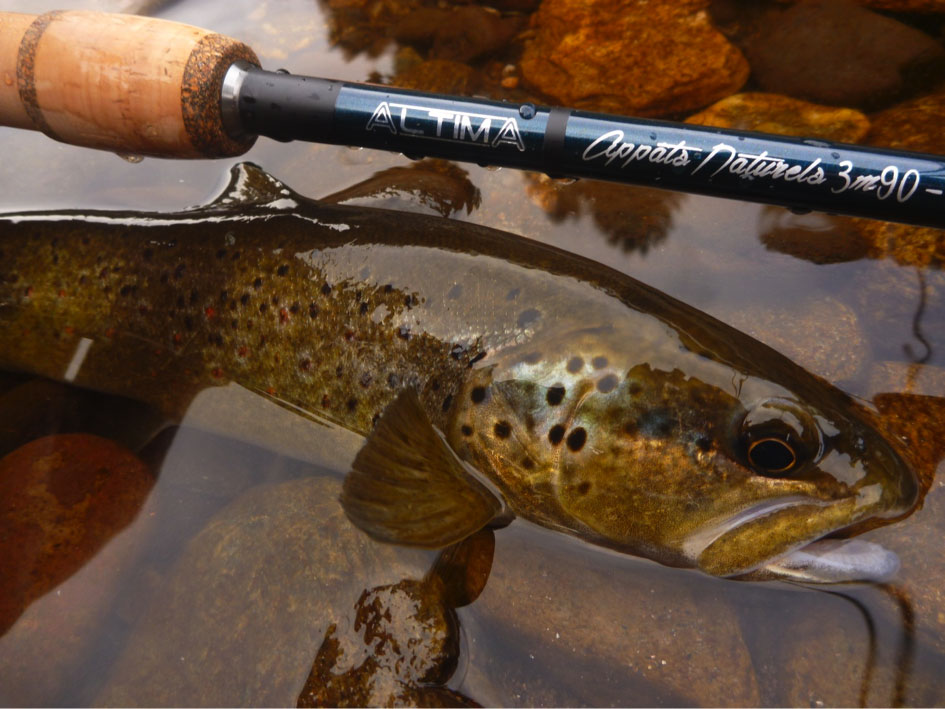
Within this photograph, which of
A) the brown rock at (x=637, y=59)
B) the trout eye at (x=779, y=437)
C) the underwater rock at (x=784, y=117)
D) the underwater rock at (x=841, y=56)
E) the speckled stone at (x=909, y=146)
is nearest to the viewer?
the trout eye at (x=779, y=437)

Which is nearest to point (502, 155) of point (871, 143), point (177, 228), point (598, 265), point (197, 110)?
point (598, 265)

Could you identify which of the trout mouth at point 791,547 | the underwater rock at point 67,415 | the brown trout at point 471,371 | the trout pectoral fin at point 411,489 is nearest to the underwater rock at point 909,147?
the brown trout at point 471,371

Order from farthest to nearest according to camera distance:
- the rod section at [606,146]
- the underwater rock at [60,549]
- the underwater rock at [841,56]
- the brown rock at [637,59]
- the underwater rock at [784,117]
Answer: the brown rock at [637,59] → the underwater rock at [841,56] → the underwater rock at [784,117] → the underwater rock at [60,549] → the rod section at [606,146]

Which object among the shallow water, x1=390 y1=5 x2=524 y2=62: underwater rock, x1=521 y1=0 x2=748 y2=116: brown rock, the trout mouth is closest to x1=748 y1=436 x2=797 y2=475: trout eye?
the trout mouth

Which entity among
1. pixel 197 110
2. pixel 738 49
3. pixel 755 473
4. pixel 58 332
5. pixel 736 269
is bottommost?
pixel 58 332

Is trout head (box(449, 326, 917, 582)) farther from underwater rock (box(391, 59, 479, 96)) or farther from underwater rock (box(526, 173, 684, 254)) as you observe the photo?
underwater rock (box(391, 59, 479, 96))

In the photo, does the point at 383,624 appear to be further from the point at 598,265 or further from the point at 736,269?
the point at 736,269

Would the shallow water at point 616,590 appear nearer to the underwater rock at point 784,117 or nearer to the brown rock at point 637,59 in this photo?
the underwater rock at point 784,117
